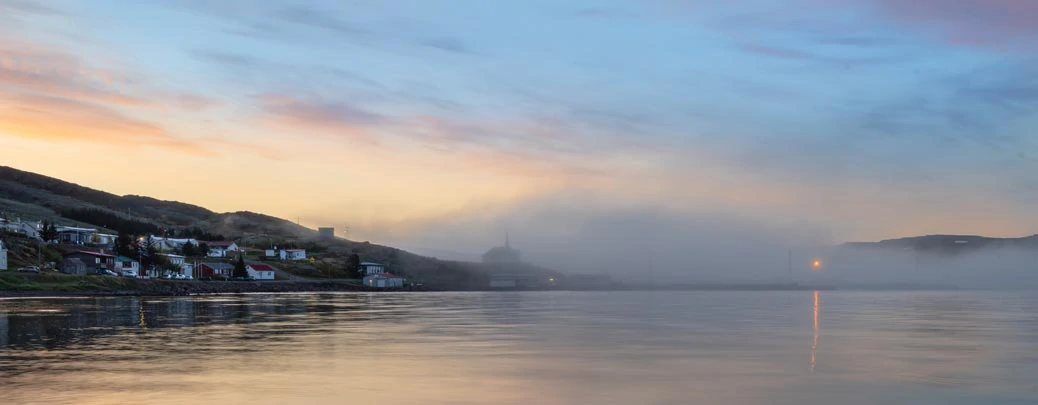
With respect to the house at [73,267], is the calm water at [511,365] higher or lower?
lower

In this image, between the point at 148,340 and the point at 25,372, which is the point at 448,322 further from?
the point at 25,372

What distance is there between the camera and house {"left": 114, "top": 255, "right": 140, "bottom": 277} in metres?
188

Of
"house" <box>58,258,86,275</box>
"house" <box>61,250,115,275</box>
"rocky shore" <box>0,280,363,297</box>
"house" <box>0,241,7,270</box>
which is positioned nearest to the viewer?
"rocky shore" <box>0,280,363,297</box>

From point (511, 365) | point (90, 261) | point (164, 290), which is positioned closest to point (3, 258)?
point (90, 261)

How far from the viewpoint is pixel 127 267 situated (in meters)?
194

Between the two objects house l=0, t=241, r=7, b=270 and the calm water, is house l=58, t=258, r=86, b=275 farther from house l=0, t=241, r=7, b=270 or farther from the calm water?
the calm water

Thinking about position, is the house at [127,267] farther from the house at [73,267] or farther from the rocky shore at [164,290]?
the rocky shore at [164,290]

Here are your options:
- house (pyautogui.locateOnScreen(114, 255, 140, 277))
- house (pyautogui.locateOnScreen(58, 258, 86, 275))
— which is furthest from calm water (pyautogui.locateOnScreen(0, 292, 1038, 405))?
house (pyautogui.locateOnScreen(114, 255, 140, 277))

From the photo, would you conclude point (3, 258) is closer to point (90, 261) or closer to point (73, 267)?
point (73, 267)

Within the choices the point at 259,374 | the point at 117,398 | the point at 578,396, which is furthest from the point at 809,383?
the point at 117,398

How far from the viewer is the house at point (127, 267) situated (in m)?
188

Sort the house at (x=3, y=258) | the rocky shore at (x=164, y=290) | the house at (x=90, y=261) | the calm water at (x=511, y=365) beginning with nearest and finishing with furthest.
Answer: the calm water at (x=511, y=365) → the rocky shore at (x=164, y=290) → the house at (x=3, y=258) → the house at (x=90, y=261)

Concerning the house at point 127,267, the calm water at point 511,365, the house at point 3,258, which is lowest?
the calm water at point 511,365

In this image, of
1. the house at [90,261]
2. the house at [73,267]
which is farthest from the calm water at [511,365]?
the house at [90,261]
